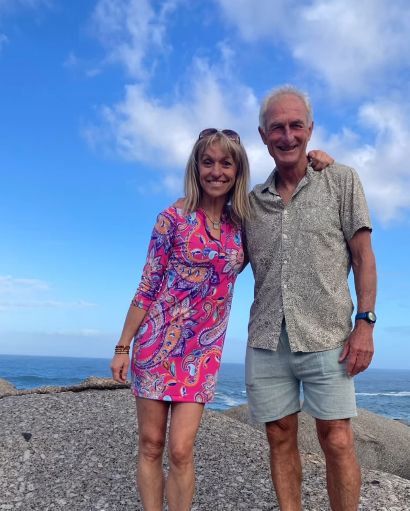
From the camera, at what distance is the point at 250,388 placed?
156 inches

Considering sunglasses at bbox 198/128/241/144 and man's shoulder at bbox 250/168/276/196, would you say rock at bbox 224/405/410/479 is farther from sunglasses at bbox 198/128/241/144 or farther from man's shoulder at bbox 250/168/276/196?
sunglasses at bbox 198/128/241/144

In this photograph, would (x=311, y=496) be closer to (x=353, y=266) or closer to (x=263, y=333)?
(x=263, y=333)

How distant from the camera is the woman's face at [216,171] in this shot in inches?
146

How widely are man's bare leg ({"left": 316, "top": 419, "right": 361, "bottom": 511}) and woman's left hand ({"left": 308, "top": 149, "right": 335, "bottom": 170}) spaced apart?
171 cm

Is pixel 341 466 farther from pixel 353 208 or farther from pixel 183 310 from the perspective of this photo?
pixel 353 208

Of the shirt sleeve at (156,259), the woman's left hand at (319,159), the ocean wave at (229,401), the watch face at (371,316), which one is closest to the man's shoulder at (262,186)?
the woman's left hand at (319,159)

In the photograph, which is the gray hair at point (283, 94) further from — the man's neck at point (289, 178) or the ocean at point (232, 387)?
the ocean at point (232, 387)

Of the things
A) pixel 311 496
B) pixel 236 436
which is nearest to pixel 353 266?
pixel 311 496

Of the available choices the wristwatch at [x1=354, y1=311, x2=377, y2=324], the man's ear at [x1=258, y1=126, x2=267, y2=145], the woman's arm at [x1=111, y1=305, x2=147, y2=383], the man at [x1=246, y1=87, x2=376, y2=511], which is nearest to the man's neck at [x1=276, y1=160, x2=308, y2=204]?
the man at [x1=246, y1=87, x2=376, y2=511]

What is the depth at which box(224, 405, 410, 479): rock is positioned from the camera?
772 cm

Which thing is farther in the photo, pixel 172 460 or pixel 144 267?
pixel 144 267

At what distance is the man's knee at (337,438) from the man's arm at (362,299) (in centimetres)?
33

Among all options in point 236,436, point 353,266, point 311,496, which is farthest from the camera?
point 236,436

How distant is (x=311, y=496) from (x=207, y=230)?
2826 mm
